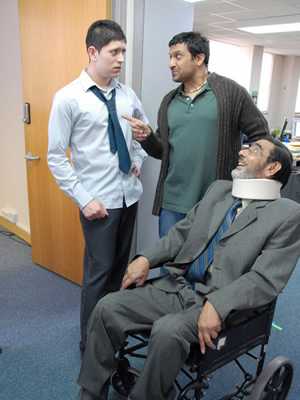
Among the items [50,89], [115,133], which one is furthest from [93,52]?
[50,89]

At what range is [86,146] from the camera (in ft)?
5.81

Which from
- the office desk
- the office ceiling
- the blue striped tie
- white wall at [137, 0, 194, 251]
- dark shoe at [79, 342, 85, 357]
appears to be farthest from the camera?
the office ceiling

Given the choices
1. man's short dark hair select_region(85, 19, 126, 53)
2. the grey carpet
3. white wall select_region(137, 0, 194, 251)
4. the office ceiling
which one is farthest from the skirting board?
the office ceiling

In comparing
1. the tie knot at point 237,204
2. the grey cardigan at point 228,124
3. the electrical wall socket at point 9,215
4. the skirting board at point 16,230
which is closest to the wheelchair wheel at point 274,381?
the tie knot at point 237,204

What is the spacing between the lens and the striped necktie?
5.80 feet

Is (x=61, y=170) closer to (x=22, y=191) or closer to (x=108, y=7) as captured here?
(x=108, y=7)

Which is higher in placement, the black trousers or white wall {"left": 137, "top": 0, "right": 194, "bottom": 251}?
white wall {"left": 137, "top": 0, "right": 194, "bottom": 251}

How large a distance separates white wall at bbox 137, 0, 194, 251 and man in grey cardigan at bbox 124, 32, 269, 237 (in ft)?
1.40

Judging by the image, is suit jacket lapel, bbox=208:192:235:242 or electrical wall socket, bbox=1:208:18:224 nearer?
suit jacket lapel, bbox=208:192:235:242

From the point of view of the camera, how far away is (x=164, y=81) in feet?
7.84

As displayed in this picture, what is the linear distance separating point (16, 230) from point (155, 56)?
2.20m

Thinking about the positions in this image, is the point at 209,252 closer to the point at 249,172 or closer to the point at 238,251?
the point at 238,251

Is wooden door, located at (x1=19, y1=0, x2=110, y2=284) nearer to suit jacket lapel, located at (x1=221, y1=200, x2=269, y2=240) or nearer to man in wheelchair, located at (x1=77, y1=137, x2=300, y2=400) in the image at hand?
man in wheelchair, located at (x1=77, y1=137, x2=300, y2=400)

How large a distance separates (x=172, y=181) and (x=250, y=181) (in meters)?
0.54
